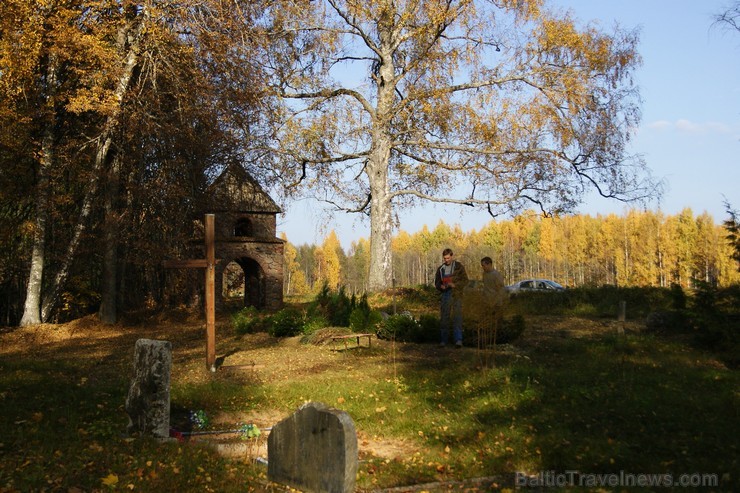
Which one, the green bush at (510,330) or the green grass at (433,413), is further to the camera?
the green bush at (510,330)

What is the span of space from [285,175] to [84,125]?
7194 mm

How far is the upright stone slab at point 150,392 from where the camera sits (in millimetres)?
7027

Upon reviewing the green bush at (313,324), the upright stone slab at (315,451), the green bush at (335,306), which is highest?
the green bush at (335,306)

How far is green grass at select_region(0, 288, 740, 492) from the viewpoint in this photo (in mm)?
5852

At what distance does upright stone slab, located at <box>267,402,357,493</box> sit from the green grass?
0.34 m

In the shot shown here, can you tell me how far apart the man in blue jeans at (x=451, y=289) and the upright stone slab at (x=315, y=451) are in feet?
20.5

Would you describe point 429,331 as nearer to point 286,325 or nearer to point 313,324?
point 313,324

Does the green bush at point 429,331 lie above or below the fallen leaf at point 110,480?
above

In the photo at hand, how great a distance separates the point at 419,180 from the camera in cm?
2389

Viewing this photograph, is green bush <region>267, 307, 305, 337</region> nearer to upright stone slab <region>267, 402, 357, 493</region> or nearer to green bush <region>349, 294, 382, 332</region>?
green bush <region>349, 294, 382, 332</region>

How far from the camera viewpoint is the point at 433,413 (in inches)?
330

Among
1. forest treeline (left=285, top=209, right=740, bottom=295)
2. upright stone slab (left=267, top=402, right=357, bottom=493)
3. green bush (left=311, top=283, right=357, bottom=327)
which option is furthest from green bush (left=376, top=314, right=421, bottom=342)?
forest treeline (left=285, top=209, right=740, bottom=295)

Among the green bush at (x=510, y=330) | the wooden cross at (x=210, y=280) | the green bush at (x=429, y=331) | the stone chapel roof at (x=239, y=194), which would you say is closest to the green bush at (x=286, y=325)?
the green bush at (x=429, y=331)

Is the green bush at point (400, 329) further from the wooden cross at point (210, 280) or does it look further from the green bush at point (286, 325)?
the wooden cross at point (210, 280)
